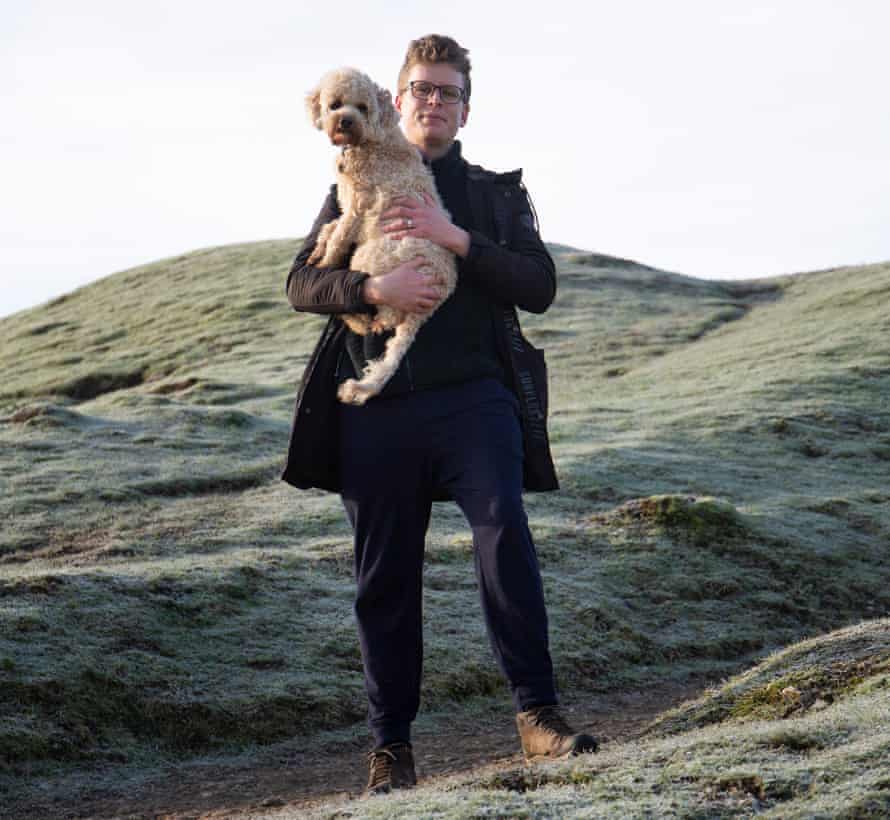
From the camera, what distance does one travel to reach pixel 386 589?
6.44 m

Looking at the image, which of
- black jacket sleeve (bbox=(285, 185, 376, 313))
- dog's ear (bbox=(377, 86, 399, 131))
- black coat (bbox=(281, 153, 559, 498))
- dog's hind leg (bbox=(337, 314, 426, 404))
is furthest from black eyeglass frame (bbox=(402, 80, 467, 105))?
dog's hind leg (bbox=(337, 314, 426, 404))

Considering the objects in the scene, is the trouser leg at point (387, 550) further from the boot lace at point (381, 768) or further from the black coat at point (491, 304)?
the black coat at point (491, 304)

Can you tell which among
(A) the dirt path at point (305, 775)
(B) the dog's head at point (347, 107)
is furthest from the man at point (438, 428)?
(A) the dirt path at point (305, 775)

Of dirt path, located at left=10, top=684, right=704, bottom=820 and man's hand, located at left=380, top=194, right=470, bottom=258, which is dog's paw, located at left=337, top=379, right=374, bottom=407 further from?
dirt path, located at left=10, top=684, right=704, bottom=820

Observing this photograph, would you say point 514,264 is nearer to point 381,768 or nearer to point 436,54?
point 436,54

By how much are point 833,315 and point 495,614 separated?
35.7 m

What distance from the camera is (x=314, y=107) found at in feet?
20.5

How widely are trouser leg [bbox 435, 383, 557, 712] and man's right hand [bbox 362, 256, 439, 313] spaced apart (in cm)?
59

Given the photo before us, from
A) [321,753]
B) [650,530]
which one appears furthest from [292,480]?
[650,530]

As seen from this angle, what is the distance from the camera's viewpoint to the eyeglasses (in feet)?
21.2

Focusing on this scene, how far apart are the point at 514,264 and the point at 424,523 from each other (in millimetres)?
1381

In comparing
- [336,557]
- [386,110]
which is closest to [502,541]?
[386,110]

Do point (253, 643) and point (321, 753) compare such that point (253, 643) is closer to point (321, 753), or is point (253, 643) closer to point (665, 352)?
point (321, 753)

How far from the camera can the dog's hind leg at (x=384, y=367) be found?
248 inches
